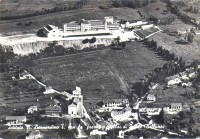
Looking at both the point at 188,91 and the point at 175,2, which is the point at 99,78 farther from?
the point at 175,2

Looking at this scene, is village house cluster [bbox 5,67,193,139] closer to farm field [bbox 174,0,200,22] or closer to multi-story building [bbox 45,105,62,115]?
multi-story building [bbox 45,105,62,115]

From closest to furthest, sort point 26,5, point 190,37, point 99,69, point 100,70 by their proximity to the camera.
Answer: point 100,70
point 99,69
point 190,37
point 26,5

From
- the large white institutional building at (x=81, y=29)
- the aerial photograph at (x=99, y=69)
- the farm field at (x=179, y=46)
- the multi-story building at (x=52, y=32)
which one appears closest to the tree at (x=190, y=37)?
the aerial photograph at (x=99, y=69)

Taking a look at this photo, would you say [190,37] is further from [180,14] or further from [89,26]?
[89,26]

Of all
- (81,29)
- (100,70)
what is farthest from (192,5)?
(100,70)

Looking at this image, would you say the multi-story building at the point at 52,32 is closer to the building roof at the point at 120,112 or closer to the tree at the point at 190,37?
the tree at the point at 190,37

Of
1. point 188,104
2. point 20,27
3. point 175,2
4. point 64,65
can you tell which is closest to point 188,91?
point 188,104
